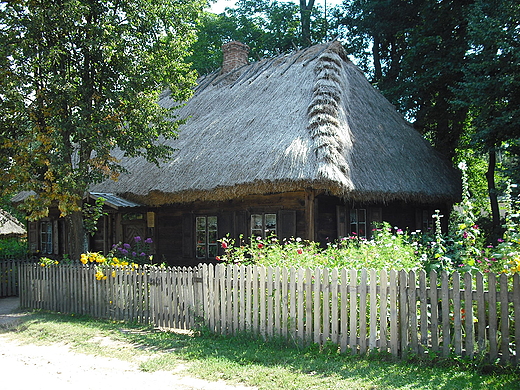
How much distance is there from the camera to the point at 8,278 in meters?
13.5

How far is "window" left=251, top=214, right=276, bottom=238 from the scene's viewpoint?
1252 cm

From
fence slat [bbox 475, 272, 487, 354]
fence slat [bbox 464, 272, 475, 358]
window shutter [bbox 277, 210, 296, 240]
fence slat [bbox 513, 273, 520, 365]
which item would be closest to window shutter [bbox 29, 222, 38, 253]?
window shutter [bbox 277, 210, 296, 240]

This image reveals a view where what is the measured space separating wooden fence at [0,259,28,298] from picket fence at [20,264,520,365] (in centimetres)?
570

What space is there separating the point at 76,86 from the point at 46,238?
361 inches

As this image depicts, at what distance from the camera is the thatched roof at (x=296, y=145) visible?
36.5 feet

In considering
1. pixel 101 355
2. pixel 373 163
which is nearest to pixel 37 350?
pixel 101 355

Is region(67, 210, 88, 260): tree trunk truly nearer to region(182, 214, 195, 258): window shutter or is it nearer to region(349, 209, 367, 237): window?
region(182, 214, 195, 258): window shutter

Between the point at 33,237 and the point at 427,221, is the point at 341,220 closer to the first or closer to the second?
the point at 427,221

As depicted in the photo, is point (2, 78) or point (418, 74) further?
point (418, 74)

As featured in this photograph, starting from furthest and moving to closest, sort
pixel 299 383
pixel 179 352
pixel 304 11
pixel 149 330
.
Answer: pixel 304 11 → pixel 149 330 → pixel 179 352 → pixel 299 383

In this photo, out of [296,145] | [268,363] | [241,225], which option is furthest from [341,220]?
[268,363]

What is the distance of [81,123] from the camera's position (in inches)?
404

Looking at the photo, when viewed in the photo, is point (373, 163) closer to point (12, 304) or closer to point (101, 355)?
point (101, 355)

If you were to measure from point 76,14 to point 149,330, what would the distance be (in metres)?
6.38
